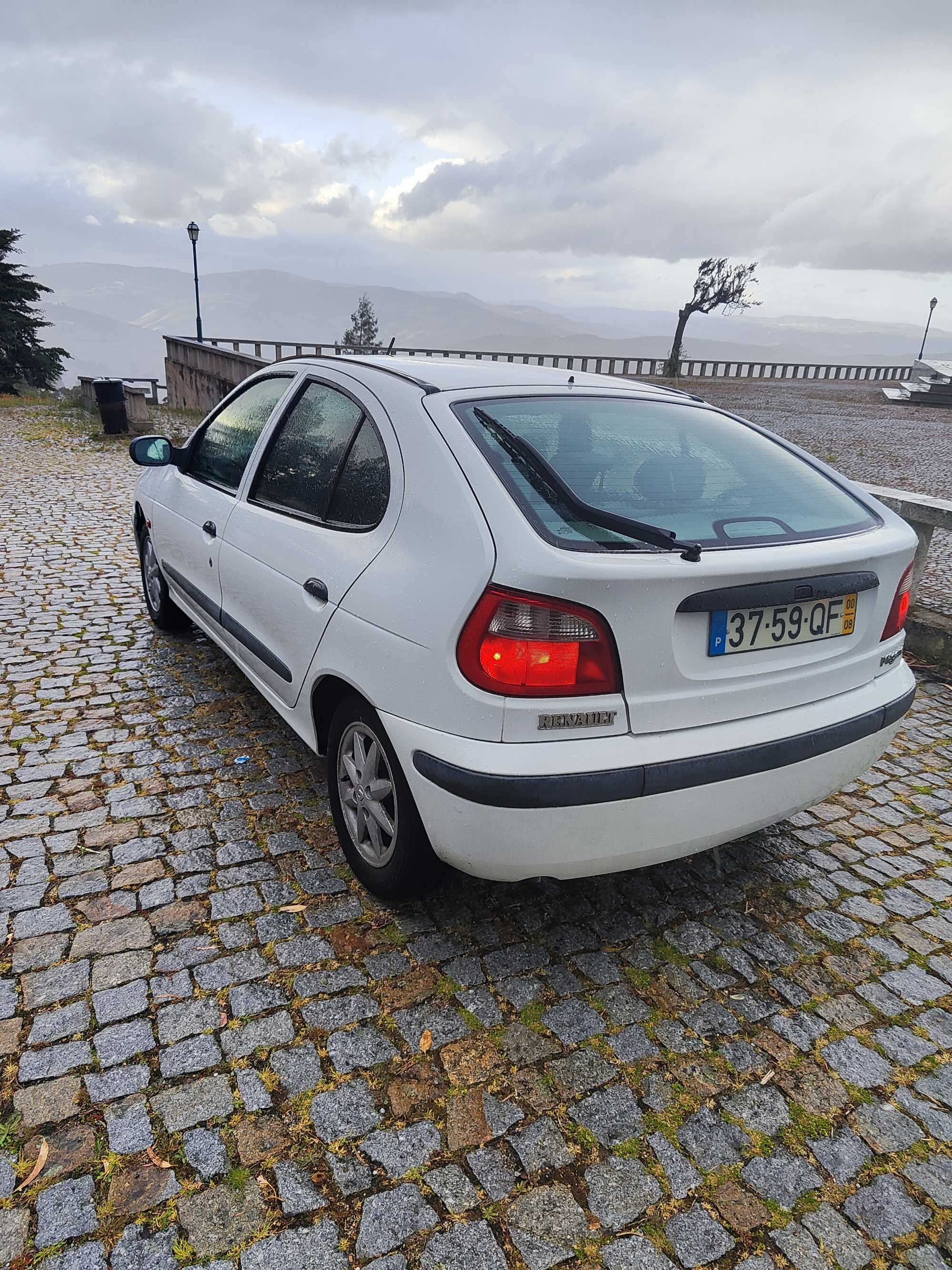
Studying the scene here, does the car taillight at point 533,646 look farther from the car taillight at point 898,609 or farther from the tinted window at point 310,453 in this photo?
the car taillight at point 898,609

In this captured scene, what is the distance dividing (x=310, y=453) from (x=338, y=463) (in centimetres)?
28

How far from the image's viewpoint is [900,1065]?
2271 mm

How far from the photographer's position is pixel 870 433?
19.7 meters

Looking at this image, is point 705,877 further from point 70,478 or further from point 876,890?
point 70,478

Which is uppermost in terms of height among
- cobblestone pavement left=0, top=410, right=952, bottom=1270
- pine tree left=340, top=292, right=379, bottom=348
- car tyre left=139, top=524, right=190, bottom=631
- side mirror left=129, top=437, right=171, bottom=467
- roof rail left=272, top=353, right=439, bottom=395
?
pine tree left=340, top=292, right=379, bottom=348

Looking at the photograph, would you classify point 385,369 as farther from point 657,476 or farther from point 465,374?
point 657,476

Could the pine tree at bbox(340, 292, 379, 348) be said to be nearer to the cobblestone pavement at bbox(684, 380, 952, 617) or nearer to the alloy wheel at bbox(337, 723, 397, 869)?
the cobblestone pavement at bbox(684, 380, 952, 617)

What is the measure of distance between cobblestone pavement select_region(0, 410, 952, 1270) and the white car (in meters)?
0.45

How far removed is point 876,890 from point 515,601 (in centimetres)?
199

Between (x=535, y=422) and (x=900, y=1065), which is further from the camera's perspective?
(x=535, y=422)

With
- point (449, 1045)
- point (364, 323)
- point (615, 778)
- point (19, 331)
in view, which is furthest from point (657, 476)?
point (364, 323)

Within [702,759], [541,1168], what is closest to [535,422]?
[702,759]

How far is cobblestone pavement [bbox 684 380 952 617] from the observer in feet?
26.7

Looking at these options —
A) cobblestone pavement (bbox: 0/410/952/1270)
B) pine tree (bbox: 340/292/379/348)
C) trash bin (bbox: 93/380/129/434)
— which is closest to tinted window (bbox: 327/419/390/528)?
cobblestone pavement (bbox: 0/410/952/1270)
